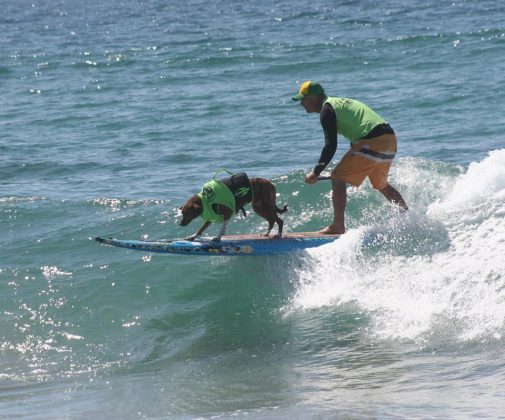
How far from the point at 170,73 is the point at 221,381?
56.8 feet

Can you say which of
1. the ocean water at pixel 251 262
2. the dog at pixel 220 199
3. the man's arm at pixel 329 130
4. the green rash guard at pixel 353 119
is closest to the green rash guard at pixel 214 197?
the dog at pixel 220 199

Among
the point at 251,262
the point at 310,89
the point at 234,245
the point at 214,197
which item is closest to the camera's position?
the point at 214,197

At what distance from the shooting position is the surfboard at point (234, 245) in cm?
1023

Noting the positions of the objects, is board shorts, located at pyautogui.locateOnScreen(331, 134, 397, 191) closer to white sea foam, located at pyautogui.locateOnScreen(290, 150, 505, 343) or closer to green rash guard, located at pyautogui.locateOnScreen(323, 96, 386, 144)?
green rash guard, located at pyautogui.locateOnScreen(323, 96, 386, 144)

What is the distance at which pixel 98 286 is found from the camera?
1117 centimetres

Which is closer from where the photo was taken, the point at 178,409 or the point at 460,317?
the point at 178,409

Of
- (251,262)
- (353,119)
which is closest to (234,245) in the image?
(251,262)

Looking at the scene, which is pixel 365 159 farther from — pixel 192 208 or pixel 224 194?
pixel 192 208

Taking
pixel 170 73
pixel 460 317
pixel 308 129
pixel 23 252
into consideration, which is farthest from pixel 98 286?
pixel 170 73

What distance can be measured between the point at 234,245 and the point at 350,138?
155 cm

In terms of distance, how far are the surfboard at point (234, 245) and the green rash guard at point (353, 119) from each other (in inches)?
43.2

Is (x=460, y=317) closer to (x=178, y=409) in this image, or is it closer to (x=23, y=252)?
(x=178, y=409)

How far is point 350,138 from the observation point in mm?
10102

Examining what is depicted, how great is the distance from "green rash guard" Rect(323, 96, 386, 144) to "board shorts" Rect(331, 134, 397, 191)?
10cm
